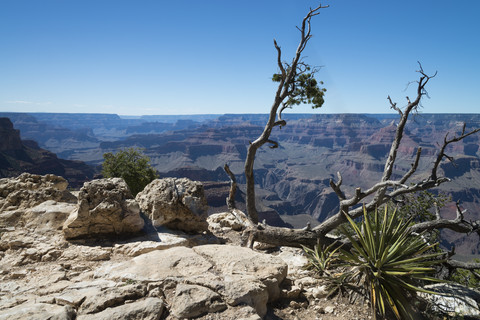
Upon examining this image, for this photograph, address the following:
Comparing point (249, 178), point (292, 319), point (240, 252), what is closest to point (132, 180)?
point (249, 178)

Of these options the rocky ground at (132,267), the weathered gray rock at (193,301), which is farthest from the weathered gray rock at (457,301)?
the weathered gray rock at (193,301)

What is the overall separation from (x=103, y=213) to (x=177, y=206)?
8.42 feet

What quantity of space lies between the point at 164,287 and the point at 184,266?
871 millimetres

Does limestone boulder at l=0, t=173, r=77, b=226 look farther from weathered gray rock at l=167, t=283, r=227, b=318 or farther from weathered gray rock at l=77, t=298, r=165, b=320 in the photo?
weathered gray rock at l=167, t=283, r=227, b=318

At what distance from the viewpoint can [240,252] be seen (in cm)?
691

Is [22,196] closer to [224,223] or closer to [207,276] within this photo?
[224,223]

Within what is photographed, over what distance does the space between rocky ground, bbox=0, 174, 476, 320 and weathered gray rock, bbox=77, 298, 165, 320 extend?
0.05 feet

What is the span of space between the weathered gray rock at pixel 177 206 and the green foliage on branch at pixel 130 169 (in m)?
13.6

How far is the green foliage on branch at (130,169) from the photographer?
76.8ft

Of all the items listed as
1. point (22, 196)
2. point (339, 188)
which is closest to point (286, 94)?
point (339, 188)

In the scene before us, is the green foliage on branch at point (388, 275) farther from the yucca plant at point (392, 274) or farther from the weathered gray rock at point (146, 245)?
the weathered gray rock at point (146, 245)

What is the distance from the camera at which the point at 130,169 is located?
79.5ft

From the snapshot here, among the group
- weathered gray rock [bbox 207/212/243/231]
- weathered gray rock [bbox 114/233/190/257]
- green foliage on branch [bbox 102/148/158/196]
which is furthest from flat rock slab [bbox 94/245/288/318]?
green foliage on branch [bbox 102/148/158/196]

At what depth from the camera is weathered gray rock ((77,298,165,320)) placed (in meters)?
4.15
